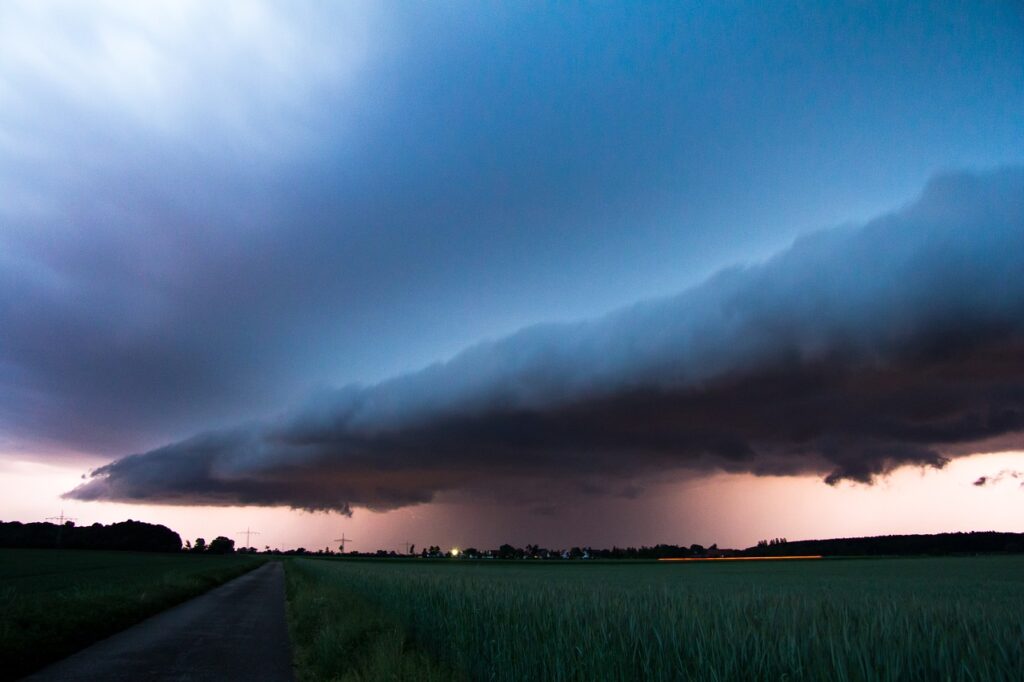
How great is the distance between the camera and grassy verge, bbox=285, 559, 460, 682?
992cm

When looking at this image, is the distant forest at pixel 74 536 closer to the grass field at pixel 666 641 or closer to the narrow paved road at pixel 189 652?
the narrow paved road at pixel 189 652

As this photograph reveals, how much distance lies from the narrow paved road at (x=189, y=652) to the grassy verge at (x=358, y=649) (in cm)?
55

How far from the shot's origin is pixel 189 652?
1583 centimetres

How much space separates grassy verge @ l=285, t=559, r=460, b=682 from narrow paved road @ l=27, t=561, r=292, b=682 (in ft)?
1.79

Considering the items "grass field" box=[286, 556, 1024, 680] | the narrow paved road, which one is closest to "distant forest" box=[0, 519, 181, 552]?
the narrow paved road

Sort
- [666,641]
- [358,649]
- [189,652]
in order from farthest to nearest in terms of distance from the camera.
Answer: [189,652] < [358,649] < [666,641]

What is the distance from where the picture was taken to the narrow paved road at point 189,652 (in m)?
12.9

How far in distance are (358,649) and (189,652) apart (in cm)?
553

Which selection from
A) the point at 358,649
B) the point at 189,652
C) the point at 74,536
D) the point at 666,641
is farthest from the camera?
the point at 74,536

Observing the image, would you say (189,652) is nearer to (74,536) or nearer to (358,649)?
(358,649)

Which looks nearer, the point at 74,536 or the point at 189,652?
the point at 189,652

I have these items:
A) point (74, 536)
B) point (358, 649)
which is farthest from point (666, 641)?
point (74, 536)

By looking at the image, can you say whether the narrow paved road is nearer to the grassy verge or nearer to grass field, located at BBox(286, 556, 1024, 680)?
the grassy verge

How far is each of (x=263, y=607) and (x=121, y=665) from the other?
1851 centimetres
